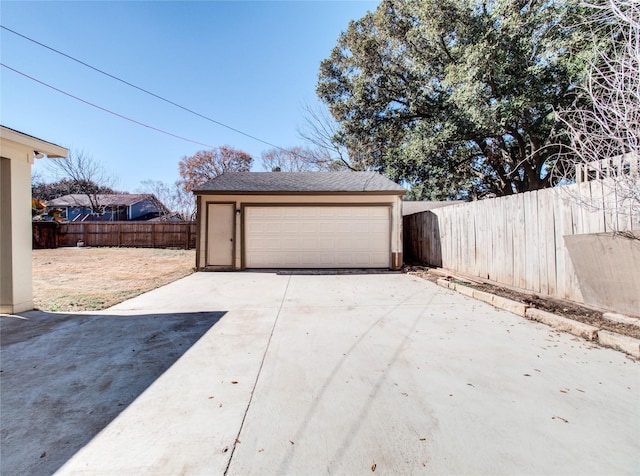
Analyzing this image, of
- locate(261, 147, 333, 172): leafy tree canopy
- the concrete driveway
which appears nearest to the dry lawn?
the concrete driveway

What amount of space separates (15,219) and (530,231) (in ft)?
29.1

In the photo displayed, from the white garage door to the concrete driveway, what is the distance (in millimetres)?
5379

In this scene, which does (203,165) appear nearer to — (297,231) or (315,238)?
(297,231)

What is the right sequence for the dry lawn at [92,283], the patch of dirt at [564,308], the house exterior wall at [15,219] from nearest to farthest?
1. the patch of dirt at [564,308]
2. the house exterior wall at [15,219]
3. the dry lawn at [92,283]

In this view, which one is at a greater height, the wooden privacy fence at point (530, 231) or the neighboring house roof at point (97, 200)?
the neighboring house roof at point (97, 200)

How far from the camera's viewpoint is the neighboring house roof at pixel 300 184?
9.69 m

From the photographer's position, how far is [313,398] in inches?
92.7

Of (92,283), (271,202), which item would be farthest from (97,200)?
(271,202)

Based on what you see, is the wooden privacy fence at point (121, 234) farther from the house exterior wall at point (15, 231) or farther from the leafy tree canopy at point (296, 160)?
the house exterior wall at point (15, 231)

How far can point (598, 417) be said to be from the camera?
208 cm

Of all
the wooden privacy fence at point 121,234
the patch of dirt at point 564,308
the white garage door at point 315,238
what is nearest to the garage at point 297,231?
the white garage door at point 315,238

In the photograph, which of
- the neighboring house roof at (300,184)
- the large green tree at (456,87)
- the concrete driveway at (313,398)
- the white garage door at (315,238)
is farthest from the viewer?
the white garage door at (315,238)

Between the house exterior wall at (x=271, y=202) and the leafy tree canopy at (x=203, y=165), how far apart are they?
19.4 m

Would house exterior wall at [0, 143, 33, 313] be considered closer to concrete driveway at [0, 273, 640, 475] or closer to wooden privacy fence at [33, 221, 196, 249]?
concrete driveway at [0, 273, 640, 475]
